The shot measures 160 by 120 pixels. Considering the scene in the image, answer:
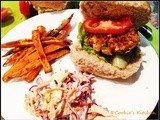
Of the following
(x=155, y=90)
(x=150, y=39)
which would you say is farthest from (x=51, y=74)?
(x=150, y=39)

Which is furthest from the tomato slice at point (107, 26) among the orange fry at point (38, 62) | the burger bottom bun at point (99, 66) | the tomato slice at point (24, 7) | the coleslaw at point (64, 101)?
the tomato slice at point (24, 7)

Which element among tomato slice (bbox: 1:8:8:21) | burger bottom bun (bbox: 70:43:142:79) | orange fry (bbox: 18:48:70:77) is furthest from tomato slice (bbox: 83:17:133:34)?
tomato slice (bbox: 1:8:8:21)

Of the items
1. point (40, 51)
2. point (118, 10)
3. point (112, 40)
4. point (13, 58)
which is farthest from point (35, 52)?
point (118, 10)

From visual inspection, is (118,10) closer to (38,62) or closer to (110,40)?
(110,40)

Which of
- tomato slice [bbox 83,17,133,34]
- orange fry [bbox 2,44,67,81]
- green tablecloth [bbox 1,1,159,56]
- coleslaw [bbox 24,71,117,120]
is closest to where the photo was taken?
coleslaw [bbox 24,71,117,120]

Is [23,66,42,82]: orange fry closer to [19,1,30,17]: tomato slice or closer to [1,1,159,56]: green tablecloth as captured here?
[1,1,159,56]: green tablecloth
